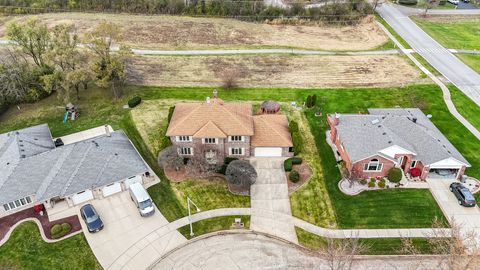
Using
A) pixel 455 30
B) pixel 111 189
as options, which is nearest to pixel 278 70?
pixel 111 189

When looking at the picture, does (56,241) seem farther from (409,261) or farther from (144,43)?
(144,43)

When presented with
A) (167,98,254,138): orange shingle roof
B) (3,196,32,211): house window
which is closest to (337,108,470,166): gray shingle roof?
(167,98,254,138): orange shingle roof

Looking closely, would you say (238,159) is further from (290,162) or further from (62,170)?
(62,170)

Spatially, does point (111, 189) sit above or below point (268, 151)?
below

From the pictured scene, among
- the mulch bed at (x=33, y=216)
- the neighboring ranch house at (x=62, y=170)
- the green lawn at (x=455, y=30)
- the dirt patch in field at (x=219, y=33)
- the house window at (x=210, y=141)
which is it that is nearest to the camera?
the mulch bed at (x=33, y=216)

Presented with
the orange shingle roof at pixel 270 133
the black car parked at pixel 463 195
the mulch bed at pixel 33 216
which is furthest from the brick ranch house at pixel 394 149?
the mulch bed at pixel 33 216

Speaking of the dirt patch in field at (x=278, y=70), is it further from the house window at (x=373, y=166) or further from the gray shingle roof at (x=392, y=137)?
the house window at (x=373, y=166)
